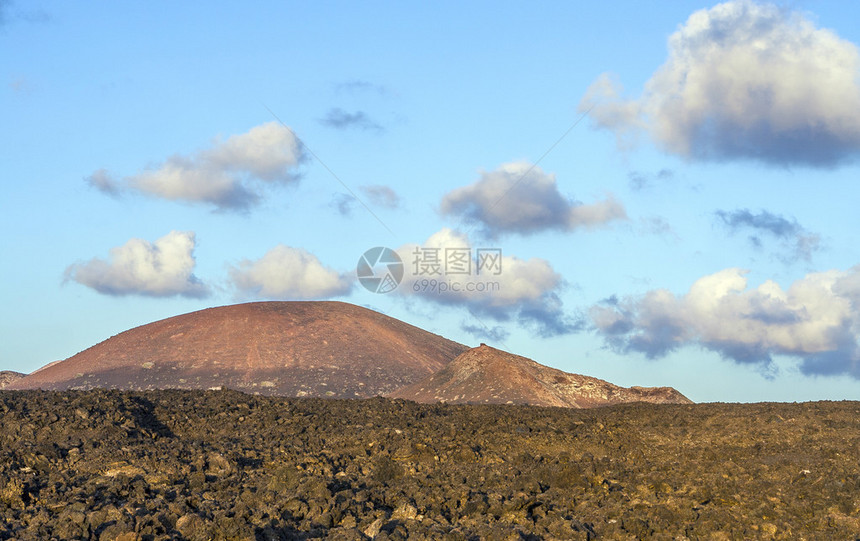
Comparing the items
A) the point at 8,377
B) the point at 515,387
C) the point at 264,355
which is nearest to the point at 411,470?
the point at 515,387

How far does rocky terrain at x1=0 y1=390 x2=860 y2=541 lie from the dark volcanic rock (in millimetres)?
44872

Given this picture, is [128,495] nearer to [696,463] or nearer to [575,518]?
[575,518]

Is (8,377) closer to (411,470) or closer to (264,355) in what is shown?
(264,355)

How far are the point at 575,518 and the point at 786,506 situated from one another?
10.1ft

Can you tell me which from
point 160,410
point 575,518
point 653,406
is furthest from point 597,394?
point 575,518

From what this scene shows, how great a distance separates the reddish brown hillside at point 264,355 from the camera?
41188mm

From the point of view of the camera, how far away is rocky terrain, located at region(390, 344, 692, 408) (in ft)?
96.6

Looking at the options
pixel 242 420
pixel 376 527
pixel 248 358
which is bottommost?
pixel 376 527

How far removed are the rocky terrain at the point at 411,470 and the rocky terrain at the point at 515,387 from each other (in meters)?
9.15

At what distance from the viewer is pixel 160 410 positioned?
17.3 meters

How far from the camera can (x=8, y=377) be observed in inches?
2375

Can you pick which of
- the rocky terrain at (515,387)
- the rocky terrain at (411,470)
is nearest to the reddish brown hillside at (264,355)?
the rocky terrain at (515,387)

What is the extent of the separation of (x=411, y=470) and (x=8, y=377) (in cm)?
5579

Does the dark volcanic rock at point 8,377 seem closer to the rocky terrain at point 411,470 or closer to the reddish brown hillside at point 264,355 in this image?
the reddish brown hillside at point 264,355
